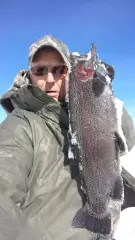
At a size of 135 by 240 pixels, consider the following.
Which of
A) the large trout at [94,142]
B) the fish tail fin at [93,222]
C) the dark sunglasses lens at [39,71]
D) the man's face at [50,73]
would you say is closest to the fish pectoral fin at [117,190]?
the large trout at [94,142]

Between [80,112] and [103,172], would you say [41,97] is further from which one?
[103,172]

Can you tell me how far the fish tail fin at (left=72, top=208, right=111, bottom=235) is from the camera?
2869 mm

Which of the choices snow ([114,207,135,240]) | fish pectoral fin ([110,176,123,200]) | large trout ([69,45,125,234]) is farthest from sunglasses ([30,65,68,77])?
snow ([114,207,135,240])

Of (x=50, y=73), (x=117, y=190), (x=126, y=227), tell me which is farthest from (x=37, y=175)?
(x=126, y=227)

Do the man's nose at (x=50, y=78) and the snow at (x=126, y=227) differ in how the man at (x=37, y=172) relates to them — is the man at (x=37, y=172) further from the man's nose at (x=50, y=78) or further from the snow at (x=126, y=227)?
the snow at (x=126, y=227)

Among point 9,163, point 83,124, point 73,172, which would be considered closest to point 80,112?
point 83,124

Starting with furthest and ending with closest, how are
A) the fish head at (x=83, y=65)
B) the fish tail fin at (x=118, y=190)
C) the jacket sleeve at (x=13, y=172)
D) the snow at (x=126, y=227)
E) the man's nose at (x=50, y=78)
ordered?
the snow at (x=126, y=227) < the man's nose at (x=50, y=78) < the fish tail fin at (x=118, y=190) < the fish head at (x=83, y=65) < the jacket sleeve at (x=13, y=172)

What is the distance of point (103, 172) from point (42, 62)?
129cm

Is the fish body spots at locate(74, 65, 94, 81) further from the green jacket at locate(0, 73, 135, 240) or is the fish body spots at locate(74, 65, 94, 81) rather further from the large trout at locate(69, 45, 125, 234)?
the green jacket at locate(0, 73, 135, 240)

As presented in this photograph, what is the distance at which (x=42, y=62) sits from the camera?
344cm

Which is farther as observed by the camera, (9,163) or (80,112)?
(80,112)

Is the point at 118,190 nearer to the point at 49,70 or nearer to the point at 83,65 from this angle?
the point at 83,65

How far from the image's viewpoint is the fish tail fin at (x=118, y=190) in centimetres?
297

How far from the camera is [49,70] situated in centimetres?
342
